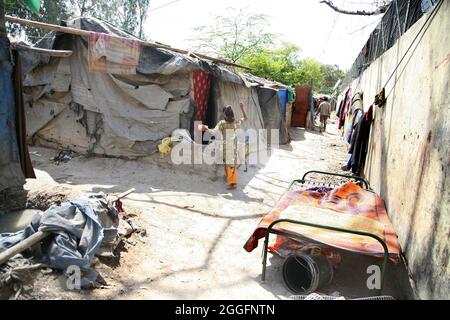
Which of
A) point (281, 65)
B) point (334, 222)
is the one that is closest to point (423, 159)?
point (334, 222)

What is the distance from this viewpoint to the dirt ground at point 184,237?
315 cm

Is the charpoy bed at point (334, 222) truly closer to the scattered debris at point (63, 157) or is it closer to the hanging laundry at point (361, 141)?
the hanging laundry at point (361, 141)

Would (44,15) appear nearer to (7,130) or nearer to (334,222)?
(7,130)

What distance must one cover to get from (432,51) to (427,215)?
1703 mm

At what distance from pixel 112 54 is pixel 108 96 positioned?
1.08 metres

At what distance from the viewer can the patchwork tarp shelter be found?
7.05 metres

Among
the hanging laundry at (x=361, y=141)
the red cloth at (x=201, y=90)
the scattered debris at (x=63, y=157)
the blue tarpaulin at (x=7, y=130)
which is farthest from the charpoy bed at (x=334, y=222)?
the scattered debris at (x=63, y=157)

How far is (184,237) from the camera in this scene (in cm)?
433

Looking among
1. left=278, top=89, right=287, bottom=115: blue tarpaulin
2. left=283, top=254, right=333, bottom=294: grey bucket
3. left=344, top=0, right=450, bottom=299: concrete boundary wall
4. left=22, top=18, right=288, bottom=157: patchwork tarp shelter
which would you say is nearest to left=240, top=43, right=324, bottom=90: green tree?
left=278, top=89, right=287, bottom=115: blue tarpaulin

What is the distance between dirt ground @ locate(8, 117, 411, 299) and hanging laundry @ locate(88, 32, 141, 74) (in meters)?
2.01

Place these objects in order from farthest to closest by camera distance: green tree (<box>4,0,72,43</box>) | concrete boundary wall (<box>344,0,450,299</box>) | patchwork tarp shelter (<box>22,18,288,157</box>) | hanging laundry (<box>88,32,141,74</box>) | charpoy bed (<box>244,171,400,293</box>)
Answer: green tree (<box>4,0,72,43</box>)
patchwork tarp shelter (<box>22,18,288,157</box>)
hanging laundry (<box>88,32,141,74</box>)
charpoy bed (<box>244,171,400,293</box>)
concrete boundary wall (<box>344,0,450,299</box>)

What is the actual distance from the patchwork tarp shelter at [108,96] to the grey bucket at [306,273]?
4.46 meters

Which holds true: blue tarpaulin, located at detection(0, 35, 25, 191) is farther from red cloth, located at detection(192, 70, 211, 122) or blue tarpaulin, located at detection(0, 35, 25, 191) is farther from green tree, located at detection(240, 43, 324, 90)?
green tree, located at detection(240, 43, 324, 90)

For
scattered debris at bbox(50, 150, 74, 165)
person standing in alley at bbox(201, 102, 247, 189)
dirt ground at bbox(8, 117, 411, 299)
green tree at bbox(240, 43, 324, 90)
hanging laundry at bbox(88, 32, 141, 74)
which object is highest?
green tree at bbox(240, 43, 324, 90)
